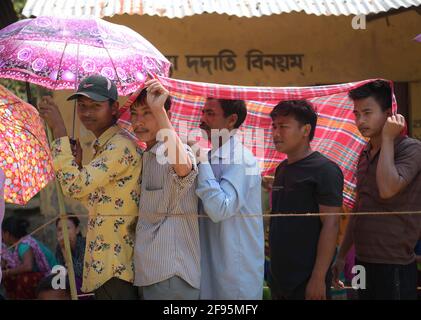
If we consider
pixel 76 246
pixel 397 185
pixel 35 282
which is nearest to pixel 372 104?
pixel 397 185

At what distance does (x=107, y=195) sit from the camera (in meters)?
3.56

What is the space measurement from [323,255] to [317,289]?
0.57 feet

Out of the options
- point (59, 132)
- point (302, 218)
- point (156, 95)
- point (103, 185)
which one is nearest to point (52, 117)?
point (59, 132)

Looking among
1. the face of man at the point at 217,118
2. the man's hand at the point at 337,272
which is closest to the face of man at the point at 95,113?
the face of man at the point at 217,118

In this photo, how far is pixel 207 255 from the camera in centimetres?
365

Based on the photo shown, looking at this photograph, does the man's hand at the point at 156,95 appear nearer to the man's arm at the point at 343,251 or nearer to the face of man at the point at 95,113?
the face of man at the point at 95,113

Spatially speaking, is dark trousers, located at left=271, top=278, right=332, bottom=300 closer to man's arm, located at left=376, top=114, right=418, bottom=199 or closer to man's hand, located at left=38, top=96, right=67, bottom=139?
man's arm, located at left=376, top=114, right=418, bottom=199

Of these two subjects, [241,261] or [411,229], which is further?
[411,229]

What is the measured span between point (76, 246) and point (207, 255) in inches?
83.7

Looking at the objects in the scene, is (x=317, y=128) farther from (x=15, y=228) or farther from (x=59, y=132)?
(x=15, y=228)

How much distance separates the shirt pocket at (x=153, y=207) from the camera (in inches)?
139
